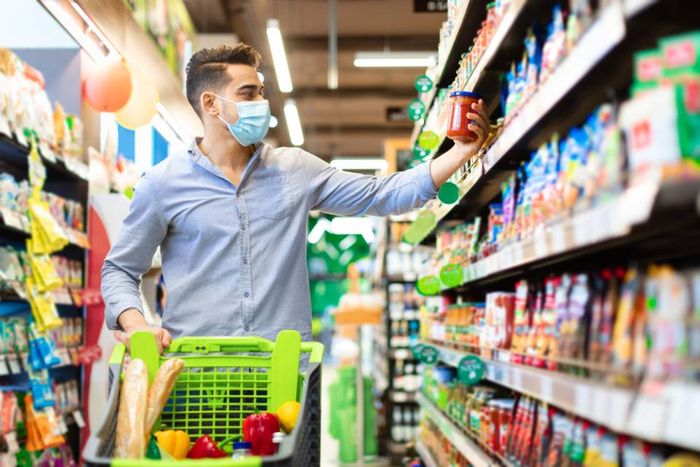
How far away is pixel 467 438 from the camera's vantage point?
3471 mm

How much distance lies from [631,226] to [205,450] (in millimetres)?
1185

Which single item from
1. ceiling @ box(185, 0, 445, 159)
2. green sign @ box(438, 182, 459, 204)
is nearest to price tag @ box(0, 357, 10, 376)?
green sign @ box(438, 182, 459, 204)

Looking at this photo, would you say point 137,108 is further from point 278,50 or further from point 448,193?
point 448,193

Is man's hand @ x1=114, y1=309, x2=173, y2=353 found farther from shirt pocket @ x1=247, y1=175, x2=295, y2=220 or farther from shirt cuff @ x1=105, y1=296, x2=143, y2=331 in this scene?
shirt pocket @ x1=247, y1=175, x2=295, y2=220

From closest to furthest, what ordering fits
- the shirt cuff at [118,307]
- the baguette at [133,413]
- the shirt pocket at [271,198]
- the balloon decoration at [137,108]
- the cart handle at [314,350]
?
the baguette at [133,413]
the cart handle at [314,350]
the shirt cuff at [118,307]
the shirt pocket at [271,198]
the balloon decoration at [137,108]

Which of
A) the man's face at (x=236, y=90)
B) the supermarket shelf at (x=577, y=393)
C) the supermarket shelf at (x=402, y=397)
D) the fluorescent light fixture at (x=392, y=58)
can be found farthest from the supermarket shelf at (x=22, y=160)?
the fluorescent light fixture at (x=392, y=58)

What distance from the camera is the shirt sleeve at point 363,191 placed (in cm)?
290

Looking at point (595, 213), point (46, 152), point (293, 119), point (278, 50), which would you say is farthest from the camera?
point (293, 119)

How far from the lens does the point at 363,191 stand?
2988 mm

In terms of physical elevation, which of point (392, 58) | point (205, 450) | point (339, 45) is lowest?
point (205, 450)

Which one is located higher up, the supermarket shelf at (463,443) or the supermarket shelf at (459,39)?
the supermarket shelf at (459,39)

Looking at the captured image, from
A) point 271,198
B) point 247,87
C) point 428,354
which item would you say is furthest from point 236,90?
point 428,354

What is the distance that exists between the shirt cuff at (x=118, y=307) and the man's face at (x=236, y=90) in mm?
717

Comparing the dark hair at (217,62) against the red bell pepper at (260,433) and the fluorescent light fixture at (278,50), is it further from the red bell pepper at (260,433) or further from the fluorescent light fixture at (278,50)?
the fluorescent light fixture at (278,50)
